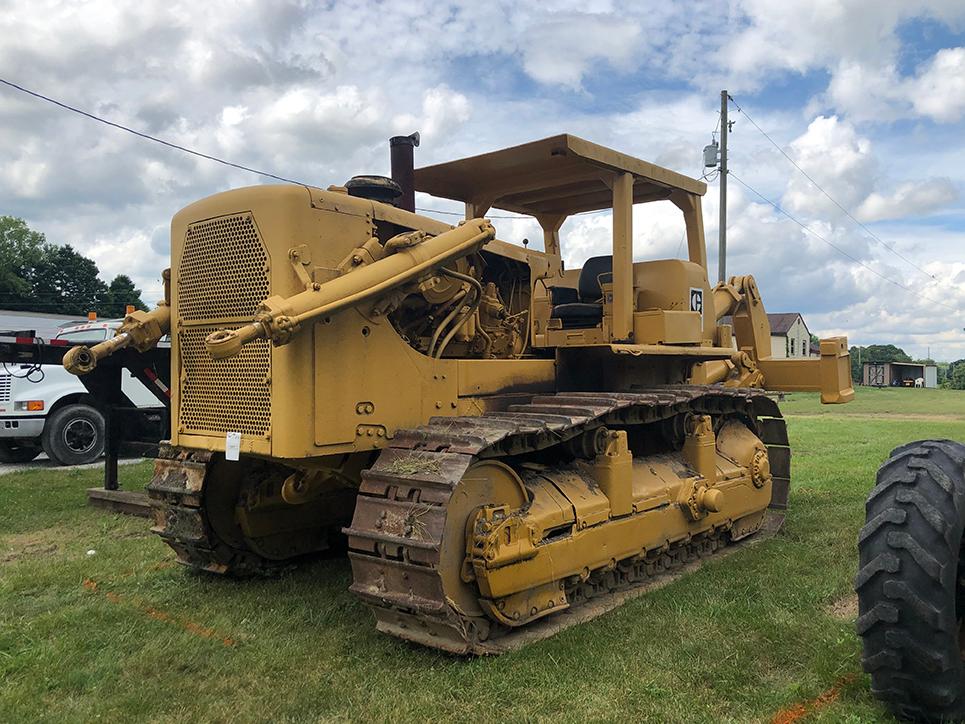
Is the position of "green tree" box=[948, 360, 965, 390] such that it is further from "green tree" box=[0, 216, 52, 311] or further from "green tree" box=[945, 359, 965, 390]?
"green tree" box=[0, 216, 52, 311]

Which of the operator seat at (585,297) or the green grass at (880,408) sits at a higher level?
the operator seat at (585,297)

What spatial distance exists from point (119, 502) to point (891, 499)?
7.93 m

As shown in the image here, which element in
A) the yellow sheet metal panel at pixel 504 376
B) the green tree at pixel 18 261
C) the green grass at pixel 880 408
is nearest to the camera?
the yellow sheet metal panel at pixel 504 376

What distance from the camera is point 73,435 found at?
13320 mm

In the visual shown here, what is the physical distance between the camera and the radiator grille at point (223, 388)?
15.8ft

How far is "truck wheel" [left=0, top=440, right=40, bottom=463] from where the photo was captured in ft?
46.3

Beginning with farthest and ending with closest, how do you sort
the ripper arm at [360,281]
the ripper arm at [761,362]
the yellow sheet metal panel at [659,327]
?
the ripper arm at [761,362], the yellow sheet metal panel at [659,327], the ripper arm at [360,281]

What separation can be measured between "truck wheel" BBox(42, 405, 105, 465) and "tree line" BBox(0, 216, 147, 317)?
4527cm

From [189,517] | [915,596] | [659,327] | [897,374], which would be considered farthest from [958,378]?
[915,596]

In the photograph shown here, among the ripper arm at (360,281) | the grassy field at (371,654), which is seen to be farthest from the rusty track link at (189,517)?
the ripper arm at (360,281)

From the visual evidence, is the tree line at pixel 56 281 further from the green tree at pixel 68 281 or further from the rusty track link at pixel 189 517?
the rusty track link at pixel 189 517

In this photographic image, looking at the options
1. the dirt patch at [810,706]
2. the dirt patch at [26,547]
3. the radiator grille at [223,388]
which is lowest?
the dirt patch at [810,706]

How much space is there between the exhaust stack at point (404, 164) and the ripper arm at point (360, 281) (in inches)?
46.7

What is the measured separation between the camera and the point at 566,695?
407 cm
